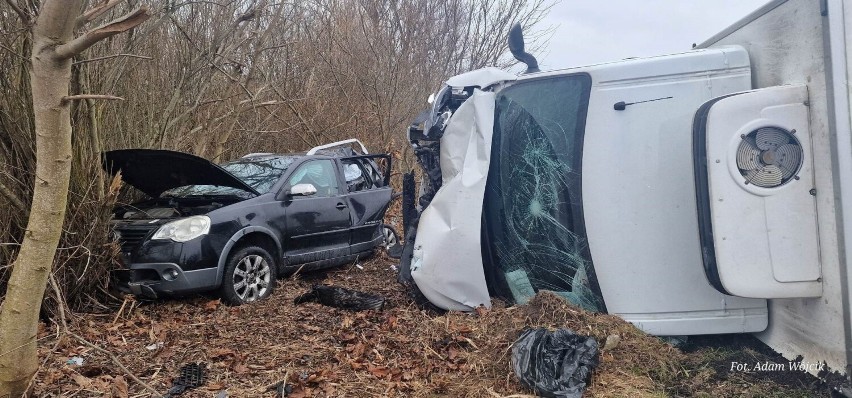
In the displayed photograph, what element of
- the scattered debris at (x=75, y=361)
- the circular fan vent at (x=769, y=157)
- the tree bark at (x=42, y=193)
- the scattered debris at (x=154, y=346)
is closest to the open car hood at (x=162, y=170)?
the scattered debris at (x=154, y=346)

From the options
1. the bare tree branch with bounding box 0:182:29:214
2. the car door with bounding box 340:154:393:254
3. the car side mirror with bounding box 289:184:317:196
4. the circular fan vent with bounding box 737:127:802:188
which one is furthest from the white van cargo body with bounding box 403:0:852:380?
Answer: the bare tree branch with bounding box 0:182:29:214

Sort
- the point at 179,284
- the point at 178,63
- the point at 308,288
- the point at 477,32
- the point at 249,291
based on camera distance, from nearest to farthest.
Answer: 1. the point at 179,284
2. the point at 249,291
3. the point at 308,288
4. the point at 178,63
5. the point at 477,32

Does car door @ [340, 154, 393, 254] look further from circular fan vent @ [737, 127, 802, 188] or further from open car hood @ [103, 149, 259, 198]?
circular fan vent @ [737, 127, 802, 188]

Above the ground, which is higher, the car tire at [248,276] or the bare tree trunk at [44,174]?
the bare tree trunk at [44,174]

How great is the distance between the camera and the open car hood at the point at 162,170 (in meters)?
5.61

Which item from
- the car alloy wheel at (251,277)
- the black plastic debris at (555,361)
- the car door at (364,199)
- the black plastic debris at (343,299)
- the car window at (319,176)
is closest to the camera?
the black plastic debris at (555,361)

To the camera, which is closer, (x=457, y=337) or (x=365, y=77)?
(x=457, y=337)

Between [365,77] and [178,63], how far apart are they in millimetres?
5580

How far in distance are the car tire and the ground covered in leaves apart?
603 millimetres

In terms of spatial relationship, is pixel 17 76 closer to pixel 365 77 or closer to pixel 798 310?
pixel 798 310

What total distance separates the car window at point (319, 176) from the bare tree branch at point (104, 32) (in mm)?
3996

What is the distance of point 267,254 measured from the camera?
242 inches

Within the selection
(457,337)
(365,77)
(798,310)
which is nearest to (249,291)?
(457,337)

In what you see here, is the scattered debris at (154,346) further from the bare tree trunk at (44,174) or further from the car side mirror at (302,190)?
the car side mirror at (302,190)
